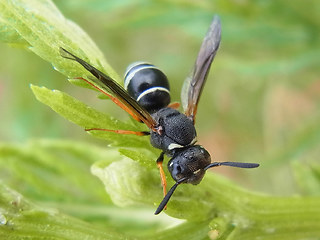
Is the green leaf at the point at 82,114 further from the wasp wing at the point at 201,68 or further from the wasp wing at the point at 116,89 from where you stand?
the wasp wing at the point at 201,68

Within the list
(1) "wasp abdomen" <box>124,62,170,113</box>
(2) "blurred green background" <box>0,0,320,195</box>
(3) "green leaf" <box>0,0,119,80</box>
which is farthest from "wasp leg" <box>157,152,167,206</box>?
(2) "blurred green background" <box>0,0,320,195</box>

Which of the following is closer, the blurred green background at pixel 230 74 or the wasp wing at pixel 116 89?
the wasp wing at pixel 116 89

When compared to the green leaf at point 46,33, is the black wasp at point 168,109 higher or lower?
lower

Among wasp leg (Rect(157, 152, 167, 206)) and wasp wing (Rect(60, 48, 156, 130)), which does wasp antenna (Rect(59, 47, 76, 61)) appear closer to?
wasp wing (Rect(60, 48, 156, 130))

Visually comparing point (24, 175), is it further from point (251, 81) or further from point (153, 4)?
point (251, 81)

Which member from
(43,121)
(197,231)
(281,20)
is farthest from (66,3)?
(197,231)

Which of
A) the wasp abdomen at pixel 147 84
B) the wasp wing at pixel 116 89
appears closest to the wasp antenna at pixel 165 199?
the wasp wing at pixel 116 89

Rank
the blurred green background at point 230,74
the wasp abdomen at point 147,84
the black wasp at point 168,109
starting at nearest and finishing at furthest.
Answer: the black wasp at point 168,109
the wasp abdomen at point 147,84
the blurred green background at point 230,74

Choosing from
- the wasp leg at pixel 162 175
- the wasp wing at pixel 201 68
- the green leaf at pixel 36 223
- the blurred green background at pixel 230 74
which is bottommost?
the blurred green background at pixel 230 74
